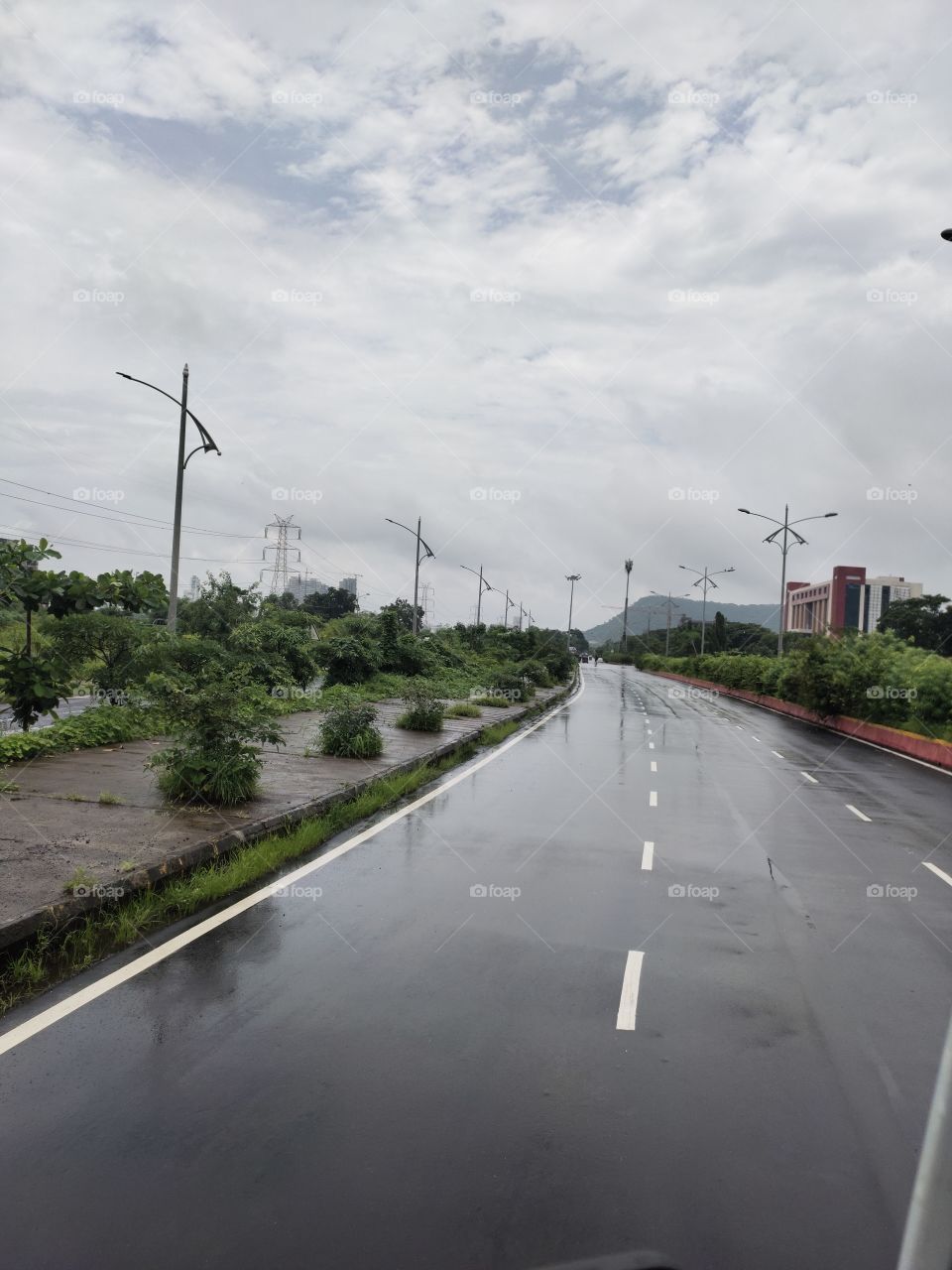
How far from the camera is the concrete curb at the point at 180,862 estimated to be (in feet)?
22.6

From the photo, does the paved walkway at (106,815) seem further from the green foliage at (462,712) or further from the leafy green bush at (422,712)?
the green foliage at (462,712)

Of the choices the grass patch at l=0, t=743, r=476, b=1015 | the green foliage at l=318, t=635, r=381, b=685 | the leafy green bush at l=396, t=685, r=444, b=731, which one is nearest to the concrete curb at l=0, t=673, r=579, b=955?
the grass patch at l=0, t=743, r=476, b=1015

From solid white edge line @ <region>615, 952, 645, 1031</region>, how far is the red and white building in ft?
491

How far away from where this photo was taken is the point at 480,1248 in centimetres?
365

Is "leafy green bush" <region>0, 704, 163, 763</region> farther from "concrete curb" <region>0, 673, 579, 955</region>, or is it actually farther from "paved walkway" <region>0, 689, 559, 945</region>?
"concrete curb" <region>0, 673, 579, 955</region>

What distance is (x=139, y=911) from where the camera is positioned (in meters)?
7.77

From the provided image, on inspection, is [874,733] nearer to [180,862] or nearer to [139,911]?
[180,862]

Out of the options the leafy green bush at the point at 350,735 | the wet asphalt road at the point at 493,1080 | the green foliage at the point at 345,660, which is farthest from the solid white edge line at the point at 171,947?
the green foliage at the point at 345,660

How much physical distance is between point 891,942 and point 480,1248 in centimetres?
555

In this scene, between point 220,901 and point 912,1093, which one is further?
point 220,901

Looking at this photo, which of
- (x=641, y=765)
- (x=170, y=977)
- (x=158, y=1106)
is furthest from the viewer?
(x=641, y=765)

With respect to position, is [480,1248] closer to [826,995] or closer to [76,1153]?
[76,1153]

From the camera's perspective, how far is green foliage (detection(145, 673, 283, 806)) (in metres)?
11.9

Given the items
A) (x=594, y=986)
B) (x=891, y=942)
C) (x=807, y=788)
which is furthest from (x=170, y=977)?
(x=807, y=788)
